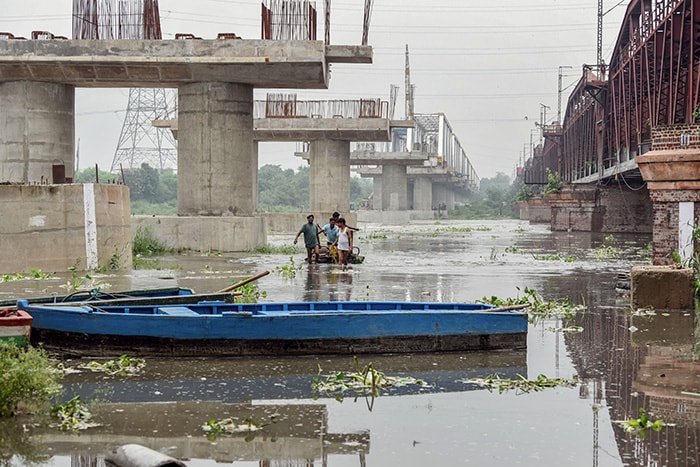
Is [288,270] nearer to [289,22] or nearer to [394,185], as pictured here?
[289,22]

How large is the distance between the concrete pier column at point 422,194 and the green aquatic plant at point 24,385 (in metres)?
116

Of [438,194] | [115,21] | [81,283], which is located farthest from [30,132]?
[438,194]

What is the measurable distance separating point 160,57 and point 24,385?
20.1 meters

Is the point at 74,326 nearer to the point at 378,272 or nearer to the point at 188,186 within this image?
the point at 378,272

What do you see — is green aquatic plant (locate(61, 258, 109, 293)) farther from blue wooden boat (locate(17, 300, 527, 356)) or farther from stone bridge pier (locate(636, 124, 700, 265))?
stone bridge pier (locate(636, 124, 700, 265))

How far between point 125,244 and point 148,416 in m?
14.9

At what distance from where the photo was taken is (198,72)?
28.3m

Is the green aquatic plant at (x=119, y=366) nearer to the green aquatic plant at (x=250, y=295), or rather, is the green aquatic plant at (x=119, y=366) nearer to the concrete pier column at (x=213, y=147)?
the green aquatic plant at (x=250, y=295)

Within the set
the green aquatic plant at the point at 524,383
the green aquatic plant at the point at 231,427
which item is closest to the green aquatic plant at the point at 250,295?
the green aquatic plant at the point at 524,383

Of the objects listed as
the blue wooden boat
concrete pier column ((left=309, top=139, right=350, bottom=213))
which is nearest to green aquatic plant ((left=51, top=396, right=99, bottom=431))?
the blue wooden boat

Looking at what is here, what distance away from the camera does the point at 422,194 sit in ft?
413

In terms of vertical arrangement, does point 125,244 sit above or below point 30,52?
below

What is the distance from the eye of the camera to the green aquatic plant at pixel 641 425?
786cm

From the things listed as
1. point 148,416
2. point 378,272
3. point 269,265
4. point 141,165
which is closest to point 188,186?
point 269,265
